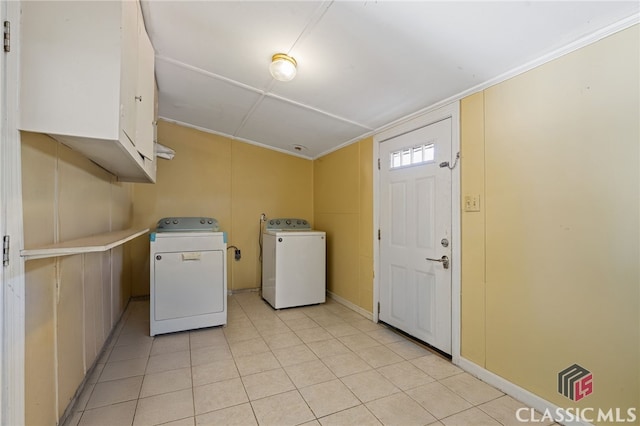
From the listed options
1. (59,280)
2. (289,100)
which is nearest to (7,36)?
(59,280)

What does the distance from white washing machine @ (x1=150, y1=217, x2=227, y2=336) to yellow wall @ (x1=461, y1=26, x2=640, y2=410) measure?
233 centimetres

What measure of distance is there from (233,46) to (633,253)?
2613 millimetres

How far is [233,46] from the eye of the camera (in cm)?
199

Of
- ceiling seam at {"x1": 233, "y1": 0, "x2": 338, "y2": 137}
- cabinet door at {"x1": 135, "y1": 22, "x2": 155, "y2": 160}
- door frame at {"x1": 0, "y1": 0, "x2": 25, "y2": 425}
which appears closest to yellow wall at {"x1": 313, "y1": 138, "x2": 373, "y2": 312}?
ceiling seam at {"x1": 233, "y1": 0, "x2": 338, "y2": 137}

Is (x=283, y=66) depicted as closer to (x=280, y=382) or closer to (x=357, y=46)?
(x=357, y=46)

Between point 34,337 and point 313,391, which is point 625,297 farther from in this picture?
point 34,337

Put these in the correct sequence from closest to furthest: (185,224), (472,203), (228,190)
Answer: (472,203) < (185,224) < (228,190)

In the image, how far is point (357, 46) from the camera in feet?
5.93

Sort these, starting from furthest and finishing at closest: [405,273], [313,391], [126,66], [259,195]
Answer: [259,195], [405,273], [313,391], [126,66]

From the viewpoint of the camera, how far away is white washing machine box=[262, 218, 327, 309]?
11.4 ft

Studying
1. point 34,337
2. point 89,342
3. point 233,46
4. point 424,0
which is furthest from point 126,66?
point 89,342

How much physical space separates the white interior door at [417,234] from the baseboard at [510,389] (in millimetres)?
218

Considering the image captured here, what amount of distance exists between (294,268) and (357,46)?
2559mm

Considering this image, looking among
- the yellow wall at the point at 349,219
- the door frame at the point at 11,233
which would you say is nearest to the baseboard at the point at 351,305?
the yellow wall at the point at 349,219
